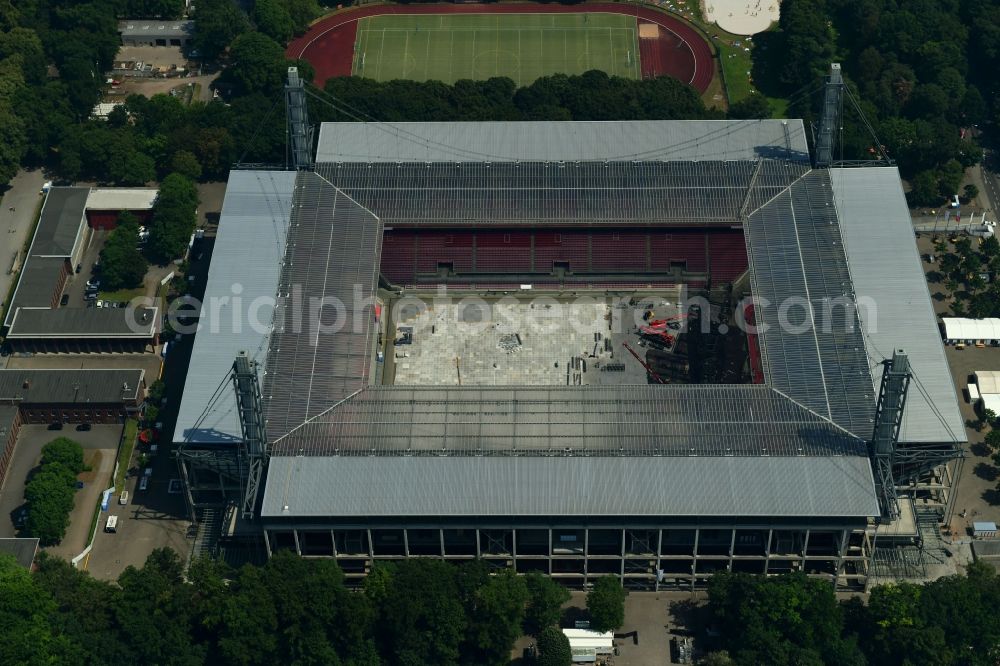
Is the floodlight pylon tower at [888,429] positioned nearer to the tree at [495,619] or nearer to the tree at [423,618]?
the tree at [495,619]

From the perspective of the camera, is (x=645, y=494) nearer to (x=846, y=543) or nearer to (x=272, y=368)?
(x=846, y=543)

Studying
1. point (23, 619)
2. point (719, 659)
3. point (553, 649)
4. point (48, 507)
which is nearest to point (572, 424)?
point (553, 649)

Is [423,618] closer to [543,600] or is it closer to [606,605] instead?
[543,600]

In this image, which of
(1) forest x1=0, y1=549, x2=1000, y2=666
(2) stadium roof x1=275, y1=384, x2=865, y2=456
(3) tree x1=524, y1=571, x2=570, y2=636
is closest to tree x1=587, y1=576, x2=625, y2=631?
(1) forest x1=0, y1=549, x2=1000, y2=666

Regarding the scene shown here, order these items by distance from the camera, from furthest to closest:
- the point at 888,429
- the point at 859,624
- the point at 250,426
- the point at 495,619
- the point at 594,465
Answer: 1. the point at 594,465
2. the point at 250,426
3. the point at 888,429
4. the point at 859,624
5. the point at 495,619

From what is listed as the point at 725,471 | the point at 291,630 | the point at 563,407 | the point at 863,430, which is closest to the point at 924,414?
the point at 863,430

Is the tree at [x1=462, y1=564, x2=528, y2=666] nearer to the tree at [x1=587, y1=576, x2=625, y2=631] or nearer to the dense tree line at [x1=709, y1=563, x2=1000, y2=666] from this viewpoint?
the tree at [x1=587, y1=576, x2=625, y2=631]
